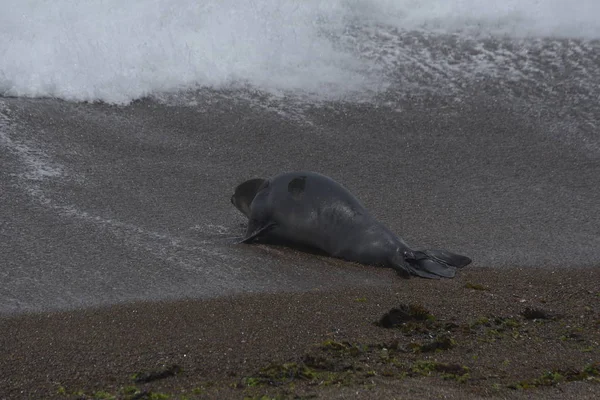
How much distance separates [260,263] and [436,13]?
4979 mm

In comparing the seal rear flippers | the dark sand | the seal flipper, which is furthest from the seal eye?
the seal rear flippers

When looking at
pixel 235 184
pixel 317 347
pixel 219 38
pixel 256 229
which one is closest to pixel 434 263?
pixel 256 229

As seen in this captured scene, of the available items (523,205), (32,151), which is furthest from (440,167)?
(32,151)

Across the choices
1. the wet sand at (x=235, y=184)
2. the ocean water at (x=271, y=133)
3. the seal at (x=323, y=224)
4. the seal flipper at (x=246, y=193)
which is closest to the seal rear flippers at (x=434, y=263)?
the seal at (x=323, y=224)

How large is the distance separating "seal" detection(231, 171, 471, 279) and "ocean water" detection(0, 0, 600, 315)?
0.40 feet

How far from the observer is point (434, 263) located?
538 cm

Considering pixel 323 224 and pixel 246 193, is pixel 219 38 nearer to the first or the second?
pixel 246 193

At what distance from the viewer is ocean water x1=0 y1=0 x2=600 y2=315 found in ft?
17.8

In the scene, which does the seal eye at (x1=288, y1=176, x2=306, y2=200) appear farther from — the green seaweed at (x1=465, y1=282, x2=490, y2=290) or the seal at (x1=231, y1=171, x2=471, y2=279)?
the green seaweed at (x1=465, y1=282, x2=490, y2=290)

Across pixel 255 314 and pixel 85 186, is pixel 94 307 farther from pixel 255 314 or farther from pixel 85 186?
pixel 85 186

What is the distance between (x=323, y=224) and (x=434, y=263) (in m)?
0.72

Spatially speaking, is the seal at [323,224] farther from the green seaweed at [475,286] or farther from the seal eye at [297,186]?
the green seaweed at [475,286]

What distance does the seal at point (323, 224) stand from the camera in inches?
217

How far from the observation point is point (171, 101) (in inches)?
312
